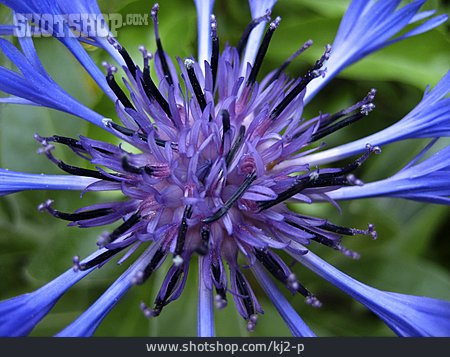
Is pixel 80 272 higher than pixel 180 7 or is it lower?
lower

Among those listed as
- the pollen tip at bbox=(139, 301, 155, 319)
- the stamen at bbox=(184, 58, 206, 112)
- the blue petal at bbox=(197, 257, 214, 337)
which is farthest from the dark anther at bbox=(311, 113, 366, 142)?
the pollen tip at bbox=(139, 301, 155, 319)

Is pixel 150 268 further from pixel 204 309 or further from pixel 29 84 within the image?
pixel 29 84

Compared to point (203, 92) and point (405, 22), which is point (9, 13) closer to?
point (203, 92)

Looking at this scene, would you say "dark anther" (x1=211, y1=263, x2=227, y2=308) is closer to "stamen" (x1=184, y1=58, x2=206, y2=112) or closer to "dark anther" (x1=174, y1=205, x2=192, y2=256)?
"dark anther" (x1=174, y1=205, x2=192, y2=256)

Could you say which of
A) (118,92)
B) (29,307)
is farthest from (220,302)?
(118,92)

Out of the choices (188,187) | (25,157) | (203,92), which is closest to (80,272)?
(188,187)

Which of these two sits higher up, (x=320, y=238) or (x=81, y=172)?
(x=81, y=172)
